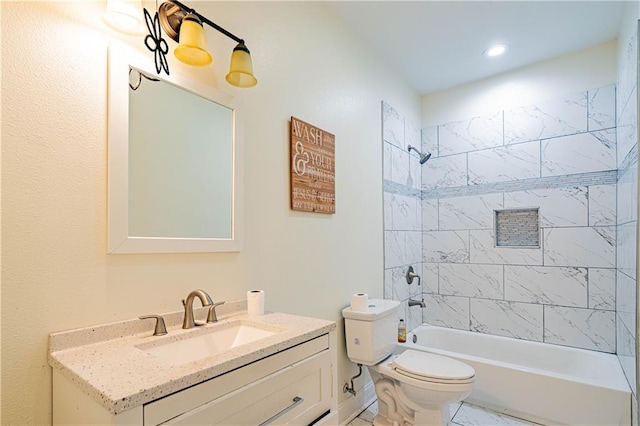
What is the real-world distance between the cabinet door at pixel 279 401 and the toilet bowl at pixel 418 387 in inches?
35.5

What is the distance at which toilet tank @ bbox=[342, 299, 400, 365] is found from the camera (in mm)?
2107

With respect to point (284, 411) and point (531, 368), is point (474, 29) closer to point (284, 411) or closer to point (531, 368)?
point (531, 368)

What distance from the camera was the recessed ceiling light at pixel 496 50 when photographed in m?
2.67

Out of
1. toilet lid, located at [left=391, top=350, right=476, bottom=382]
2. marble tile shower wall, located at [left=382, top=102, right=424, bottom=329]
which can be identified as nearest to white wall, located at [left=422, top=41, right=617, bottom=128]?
marble tile shower wall, located at [left=382, top=102, right=424, bottom=329]

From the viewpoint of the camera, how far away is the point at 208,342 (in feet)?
4.09

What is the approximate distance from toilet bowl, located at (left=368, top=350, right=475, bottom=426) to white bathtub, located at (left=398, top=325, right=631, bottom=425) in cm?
46

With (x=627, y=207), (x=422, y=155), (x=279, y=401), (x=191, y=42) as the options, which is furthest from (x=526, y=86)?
(x=279, y=401)

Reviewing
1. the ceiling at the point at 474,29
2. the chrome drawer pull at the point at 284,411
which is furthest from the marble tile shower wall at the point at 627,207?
the chrome drawer pull at the point at 284,411

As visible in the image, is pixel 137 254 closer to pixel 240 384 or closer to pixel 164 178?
pixel 164 178

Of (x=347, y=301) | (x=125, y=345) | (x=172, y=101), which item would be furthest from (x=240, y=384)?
(x=347, y=301)

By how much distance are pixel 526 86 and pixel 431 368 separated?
262 centimetres

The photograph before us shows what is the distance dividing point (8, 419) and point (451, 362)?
2.09m

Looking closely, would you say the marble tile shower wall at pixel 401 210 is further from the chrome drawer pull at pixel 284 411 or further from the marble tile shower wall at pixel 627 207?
the chrome drawer pull at pixel 284 411

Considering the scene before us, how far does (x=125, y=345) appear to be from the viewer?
104 cm
